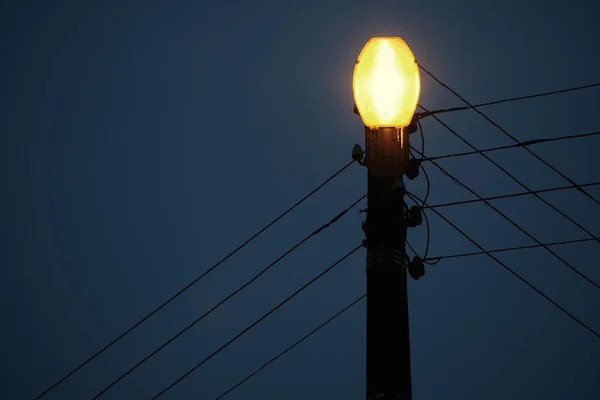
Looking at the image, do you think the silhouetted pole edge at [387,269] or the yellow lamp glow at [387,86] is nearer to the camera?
the silhouetted pole edge at [387,269]

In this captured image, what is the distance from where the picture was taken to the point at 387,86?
20.5 feet

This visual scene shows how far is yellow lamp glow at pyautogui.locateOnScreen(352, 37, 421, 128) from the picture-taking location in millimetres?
6238

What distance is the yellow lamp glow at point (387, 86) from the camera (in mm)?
6238

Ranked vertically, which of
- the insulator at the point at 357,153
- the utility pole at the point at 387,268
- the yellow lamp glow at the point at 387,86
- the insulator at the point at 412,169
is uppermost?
the yellow lamp glow at the point at 387,86

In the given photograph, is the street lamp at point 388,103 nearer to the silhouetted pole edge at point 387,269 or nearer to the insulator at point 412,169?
the silhouetted pole edge at point 387,269

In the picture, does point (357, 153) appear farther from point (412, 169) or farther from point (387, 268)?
point (387, 268)

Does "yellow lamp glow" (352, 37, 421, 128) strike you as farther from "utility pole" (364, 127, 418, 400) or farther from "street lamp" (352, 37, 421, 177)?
"utility pole" (364, 127, 418, 400)

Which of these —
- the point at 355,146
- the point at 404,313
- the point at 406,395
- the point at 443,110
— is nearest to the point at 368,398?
the point at 406,395

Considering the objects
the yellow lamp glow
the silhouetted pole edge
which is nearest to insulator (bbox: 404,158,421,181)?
the silhouetted pole edge

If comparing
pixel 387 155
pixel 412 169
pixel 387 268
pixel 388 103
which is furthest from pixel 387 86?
pixel 387 268

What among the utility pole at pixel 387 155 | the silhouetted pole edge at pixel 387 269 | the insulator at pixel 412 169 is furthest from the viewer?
the insulator at pixel 412 169

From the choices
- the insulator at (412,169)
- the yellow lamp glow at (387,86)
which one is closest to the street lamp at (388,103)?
the yellow lamp glow at (387,86)

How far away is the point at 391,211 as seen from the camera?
20.2ft

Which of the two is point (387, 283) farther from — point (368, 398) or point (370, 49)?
point (370, 49)
